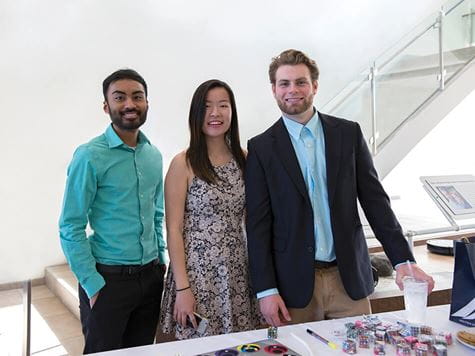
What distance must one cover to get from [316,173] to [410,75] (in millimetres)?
3714

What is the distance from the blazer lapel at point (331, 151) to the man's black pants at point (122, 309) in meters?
0.80

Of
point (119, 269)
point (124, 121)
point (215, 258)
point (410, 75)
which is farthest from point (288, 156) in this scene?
point (410, 75)

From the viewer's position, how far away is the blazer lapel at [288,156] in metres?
1.79

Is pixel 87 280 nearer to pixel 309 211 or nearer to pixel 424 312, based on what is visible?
pixel 309 211

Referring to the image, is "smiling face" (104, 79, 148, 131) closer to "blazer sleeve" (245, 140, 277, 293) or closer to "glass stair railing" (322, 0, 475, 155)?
"blazer sleeve" (245, 140, 277, 293)

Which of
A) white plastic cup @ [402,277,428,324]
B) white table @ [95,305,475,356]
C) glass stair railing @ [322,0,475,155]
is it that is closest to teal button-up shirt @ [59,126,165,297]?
white table @ [95,305,475,356]

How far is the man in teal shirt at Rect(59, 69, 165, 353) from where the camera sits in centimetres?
179

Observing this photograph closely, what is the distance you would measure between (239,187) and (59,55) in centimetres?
298

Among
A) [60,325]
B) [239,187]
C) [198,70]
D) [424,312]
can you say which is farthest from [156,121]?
[424,312]

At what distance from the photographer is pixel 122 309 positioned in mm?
1843

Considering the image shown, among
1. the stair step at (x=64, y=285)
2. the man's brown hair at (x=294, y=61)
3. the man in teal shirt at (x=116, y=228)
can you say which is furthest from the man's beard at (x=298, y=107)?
the stair step at (x=64, y=285)

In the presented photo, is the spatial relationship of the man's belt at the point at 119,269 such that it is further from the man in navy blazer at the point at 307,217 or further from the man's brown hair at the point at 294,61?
the man's brown hair at the point at 294,61

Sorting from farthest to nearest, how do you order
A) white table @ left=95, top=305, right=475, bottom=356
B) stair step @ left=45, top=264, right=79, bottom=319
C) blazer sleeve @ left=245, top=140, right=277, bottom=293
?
stair step @ left=45, top=264, right=79, bottom=319 → blazer sleeve @ left=245, top=140, right=277, bottom=293 → white table @ left=95, top=305, right=475, bottom=356

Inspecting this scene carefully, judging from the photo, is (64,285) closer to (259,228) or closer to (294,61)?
(259,228)
